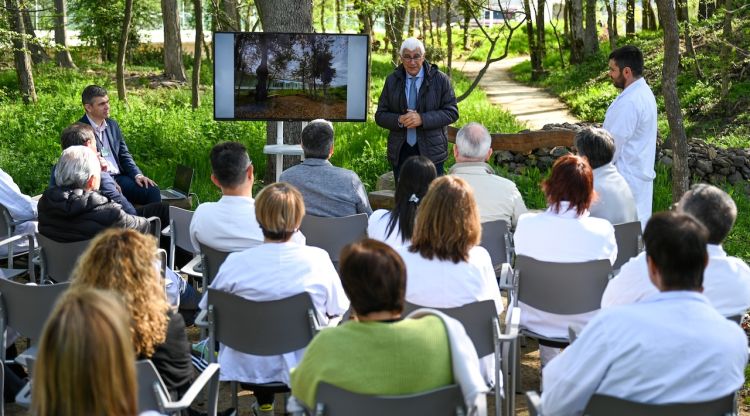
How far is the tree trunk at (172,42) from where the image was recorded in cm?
2231

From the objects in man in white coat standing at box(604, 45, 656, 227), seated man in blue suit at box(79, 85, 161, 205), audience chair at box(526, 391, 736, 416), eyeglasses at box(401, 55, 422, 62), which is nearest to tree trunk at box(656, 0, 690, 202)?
man in white coat standing at box(604, 45, 656, 227)

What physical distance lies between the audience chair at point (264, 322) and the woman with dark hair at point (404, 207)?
2.86 ft

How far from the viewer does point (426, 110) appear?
7180mm

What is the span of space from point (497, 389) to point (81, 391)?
86.0 inches

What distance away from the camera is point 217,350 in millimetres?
4430

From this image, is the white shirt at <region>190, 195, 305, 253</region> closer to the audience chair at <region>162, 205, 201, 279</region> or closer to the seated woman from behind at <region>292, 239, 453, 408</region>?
the audience chair at <region>162, 205, 201, 279</region>

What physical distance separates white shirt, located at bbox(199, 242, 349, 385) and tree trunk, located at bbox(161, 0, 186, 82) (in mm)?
19006

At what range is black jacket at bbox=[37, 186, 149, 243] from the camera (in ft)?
16.3

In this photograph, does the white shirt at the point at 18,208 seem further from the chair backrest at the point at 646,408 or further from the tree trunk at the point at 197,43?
A: the tree trunk at the point at 197,43

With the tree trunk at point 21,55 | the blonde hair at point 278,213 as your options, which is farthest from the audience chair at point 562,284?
the tree trunk at point 21,55

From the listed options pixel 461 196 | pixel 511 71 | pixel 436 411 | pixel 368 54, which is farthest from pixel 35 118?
pixel 511 71

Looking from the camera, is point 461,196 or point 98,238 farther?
point 461,196

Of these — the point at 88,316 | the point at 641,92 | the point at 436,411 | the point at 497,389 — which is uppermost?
the point at 641,92

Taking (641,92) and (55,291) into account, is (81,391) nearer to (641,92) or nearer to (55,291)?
(55,291)
